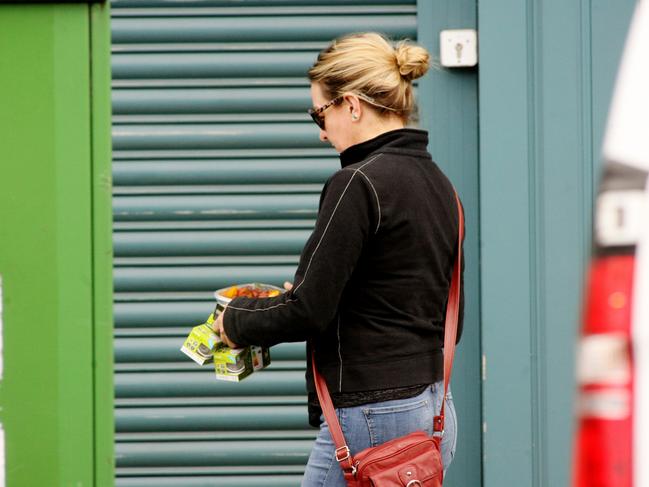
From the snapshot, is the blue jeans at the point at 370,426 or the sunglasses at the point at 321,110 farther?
the sunglasses at the point at 321,110

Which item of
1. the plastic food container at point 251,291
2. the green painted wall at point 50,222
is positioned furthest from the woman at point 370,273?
the green painted wall at point 50,222

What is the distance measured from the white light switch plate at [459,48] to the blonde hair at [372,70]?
57.4 inches

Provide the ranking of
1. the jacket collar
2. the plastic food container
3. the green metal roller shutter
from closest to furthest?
the jacket collar < the plastic food container < the green metal roller shutter

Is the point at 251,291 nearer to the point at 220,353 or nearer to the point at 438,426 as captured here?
the point at 220,353

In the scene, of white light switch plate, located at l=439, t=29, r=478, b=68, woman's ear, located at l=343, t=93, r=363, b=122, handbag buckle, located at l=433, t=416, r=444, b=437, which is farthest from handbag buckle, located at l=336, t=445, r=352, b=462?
white light switch plate, located at l=439, t=29, r=478, b=68

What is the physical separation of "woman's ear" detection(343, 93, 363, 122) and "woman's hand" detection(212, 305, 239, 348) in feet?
2.02

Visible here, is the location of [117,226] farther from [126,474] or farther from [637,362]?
[637,362]

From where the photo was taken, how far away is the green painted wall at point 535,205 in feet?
13.6

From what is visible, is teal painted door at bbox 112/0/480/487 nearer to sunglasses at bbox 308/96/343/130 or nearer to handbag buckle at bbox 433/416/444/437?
sunglasses at bbox 308/96/343/130

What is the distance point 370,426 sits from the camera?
104 inches

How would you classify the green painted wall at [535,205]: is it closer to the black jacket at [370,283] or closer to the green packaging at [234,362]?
the black jacket at [370,283]

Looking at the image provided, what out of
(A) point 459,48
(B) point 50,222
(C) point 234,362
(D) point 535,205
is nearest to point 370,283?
(C) point 234,362

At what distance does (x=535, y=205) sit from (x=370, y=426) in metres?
1.83

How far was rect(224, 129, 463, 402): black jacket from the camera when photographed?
2553 millimetres
